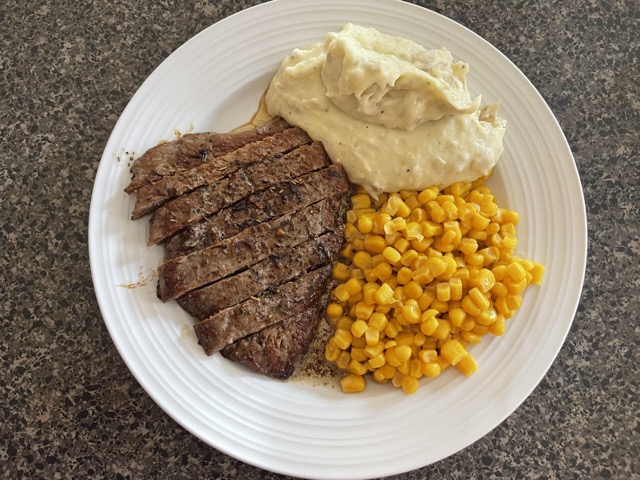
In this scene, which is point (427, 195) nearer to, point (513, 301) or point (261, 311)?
point (513, 301)

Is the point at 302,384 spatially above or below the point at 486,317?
below

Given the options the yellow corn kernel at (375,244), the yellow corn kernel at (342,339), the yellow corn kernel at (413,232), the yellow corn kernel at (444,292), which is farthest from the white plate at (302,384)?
the yellow corn kernel at (375,244)

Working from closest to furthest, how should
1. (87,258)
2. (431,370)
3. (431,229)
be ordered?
1. (431,370)
2. (431,229)
3. (87,258)

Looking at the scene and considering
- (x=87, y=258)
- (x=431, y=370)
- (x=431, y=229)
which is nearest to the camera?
(x=431, y=370)

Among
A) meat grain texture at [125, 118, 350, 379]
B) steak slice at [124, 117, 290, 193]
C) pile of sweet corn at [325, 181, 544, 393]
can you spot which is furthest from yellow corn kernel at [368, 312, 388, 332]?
steak slice at [124, 117, 290, 193]

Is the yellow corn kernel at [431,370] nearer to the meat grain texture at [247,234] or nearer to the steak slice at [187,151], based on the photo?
the meat grain texture at [247,234]

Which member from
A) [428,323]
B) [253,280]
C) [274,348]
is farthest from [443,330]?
[253,280]

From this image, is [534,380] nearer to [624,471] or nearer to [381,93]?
[624,471]
